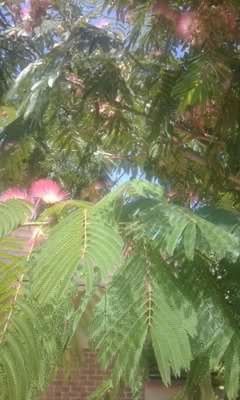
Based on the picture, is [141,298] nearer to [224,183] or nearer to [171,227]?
[171,227]

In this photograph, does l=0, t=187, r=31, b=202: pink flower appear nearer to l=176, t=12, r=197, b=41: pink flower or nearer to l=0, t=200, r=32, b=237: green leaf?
l=0, t=200, r=32, b=237: green leaf

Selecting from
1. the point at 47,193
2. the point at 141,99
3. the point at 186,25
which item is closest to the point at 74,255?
the point at 47,193

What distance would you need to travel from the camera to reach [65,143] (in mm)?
5215

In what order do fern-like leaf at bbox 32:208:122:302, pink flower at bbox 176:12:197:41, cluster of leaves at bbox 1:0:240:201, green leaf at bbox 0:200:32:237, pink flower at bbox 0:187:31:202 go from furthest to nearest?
cluster of leaves at bbox 1:0:240:201, pink flower at bbox 176:12:197:41, pink flower at bbox 0:187:31:202, green leaf at bbox 0:200:32:237, fern-like leaf at bbox 32:208:122:302

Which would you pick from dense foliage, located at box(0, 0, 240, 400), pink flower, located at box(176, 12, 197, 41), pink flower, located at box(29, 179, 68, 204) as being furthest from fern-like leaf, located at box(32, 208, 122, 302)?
pink flower, located at box(176, 12, 197, 41)

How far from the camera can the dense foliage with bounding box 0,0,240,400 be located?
5.19ft

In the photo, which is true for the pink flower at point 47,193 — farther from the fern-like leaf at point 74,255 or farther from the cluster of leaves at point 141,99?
the cluster of leaves at point 141,99

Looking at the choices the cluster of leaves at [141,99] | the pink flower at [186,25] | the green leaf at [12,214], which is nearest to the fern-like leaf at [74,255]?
the green leaf at [12,214]

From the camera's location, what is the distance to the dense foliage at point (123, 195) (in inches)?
62.2

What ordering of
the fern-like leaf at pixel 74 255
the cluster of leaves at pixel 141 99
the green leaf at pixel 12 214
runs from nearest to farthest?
the fern-like leaf at pixel 74 255 → the green leaf at pixel 12 214 → the cluster of leaves at pixel 141 99

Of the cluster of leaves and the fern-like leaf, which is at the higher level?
the cluster of leaves

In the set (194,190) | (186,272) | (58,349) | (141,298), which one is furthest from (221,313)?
(194,190)

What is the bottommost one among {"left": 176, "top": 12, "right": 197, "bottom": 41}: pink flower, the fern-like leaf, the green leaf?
the fern-like leaf

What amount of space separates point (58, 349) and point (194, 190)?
347 cm
